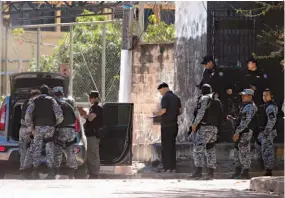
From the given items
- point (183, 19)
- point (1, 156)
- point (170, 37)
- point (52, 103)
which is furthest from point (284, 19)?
point (170, 37)

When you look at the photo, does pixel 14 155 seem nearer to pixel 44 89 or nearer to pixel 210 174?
pixel 44 89

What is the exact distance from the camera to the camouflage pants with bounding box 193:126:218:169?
50.7 ft

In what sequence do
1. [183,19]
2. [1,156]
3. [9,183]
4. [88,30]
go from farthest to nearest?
1. [88,30]
2. [183,19]
3. [1,156]
4. [9,183]

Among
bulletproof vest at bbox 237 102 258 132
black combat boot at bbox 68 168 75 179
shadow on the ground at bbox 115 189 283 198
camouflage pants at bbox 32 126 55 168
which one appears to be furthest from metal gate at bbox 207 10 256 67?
shadow on the ground at bbox 115 189 283 198

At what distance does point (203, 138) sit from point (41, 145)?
2.69m

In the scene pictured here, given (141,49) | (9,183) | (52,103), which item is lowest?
(9,183)

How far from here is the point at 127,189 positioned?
12914 mm

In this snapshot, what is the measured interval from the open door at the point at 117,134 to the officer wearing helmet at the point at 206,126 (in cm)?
141

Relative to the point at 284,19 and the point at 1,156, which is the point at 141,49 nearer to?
the point at 284,19

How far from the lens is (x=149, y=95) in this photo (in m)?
20.1

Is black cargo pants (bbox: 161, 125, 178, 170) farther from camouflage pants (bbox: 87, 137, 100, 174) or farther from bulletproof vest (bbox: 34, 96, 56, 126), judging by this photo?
bulletproof vest (bbox: 34, 96, 56, 126)

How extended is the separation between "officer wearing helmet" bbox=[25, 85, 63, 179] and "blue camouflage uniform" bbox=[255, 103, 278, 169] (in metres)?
3.47

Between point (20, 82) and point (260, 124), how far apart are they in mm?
4209

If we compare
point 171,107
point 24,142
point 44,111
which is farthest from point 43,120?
point 171,107
